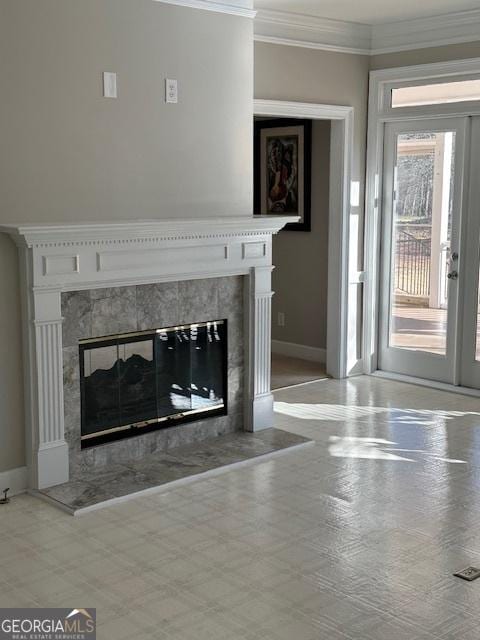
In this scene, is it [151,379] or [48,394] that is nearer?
[48,394]

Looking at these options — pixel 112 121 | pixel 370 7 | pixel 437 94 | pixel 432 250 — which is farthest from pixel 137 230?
pixel 437 94

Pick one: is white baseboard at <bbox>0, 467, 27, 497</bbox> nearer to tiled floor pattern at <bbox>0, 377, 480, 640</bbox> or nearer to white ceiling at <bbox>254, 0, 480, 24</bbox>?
tiled floor pattern at <bbox>0, 377, 480, 640</bbox>

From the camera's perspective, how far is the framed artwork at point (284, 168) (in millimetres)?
7336

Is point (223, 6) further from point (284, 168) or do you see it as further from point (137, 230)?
point (284, 168)

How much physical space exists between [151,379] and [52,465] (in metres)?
0.81

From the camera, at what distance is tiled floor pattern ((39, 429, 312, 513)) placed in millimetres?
4293

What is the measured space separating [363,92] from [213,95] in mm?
1980

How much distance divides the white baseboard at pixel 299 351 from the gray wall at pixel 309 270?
39 mm

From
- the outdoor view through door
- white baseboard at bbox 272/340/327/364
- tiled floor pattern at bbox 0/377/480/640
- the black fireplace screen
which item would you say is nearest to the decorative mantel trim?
the black fireplace screen

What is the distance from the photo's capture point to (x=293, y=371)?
713 cm

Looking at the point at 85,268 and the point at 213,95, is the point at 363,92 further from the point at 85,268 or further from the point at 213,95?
the point at 85,268

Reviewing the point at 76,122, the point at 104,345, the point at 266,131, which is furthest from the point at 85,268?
the point at 266,131
